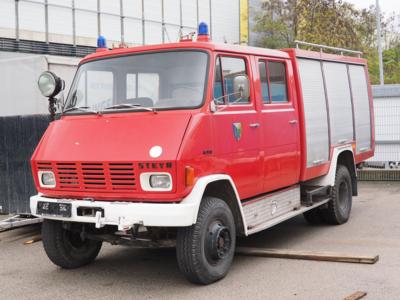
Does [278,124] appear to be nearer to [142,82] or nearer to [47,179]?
[142,82]

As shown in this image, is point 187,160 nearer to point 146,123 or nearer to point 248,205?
point 146,123

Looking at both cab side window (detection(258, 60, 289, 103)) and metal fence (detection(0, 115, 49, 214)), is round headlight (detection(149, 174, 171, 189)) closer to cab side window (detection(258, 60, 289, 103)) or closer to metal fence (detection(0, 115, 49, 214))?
cab side window (detection(258, 60, 289, 103))

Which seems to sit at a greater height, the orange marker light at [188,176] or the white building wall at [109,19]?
the white building wall at [109,19]

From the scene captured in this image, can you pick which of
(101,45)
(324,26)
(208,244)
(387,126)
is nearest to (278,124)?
(208,244)

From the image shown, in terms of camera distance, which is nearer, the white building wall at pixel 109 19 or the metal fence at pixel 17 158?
the metal fence at pixel 17 158

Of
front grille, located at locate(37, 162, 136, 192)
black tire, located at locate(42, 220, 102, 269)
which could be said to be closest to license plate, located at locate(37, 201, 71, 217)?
front grille, located at locate(37, 162, 136, 192)

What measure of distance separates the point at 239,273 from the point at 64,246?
1988 mm

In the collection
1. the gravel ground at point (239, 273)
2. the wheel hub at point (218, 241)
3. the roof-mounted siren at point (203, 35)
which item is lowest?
the gravel ground at point (239, 273)

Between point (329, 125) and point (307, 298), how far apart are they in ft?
12.6

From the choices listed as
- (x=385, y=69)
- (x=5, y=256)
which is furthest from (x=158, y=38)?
(x=5, y=256)

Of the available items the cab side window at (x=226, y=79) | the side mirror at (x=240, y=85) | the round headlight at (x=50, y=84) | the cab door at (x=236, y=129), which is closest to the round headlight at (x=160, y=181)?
the cab door at (x=236, y=129)

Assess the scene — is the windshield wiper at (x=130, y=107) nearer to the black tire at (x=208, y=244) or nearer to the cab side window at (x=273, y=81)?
the black tire at (x=208, y=244)

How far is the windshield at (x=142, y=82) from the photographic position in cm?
620

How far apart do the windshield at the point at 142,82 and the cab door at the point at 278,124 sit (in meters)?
1.17
